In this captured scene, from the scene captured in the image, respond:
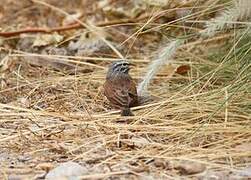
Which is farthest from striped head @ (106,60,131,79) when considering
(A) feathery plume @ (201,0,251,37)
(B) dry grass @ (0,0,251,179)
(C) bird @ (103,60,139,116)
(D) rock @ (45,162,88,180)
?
(D) rock @ (45,162,88,180)

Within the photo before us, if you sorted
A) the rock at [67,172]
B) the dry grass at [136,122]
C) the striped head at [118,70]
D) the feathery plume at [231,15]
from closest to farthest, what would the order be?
the rock at [67,172] < the dry grass at [136,122] < the feathery plume at [231,15] < the striped head at [118,70]

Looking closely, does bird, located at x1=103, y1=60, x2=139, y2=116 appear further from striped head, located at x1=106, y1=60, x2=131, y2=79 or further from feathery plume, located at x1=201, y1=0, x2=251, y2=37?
feathery plume, located at x1=201, y1=0, x2=251, y2=37

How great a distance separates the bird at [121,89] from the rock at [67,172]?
1.70 feet

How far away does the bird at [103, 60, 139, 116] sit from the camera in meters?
2.48

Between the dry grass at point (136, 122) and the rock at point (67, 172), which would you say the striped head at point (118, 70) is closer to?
the dry grass at point (136, 122)

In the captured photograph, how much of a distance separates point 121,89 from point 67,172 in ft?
2.32

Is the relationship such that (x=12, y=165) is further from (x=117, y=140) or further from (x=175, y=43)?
(x=175, y=43)

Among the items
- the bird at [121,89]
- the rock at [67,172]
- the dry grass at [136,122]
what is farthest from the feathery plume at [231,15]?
the rock at [67,172]

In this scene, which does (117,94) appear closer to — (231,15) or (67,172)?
(231,15)

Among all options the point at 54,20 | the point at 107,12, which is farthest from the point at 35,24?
the point at 107,12

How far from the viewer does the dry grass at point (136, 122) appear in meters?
2.00

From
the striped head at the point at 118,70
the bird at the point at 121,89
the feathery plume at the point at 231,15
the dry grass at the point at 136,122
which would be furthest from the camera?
the striped head at the point at 118,70

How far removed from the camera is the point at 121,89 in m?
2.55

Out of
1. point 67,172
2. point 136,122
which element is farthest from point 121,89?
point 67,172
